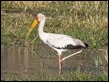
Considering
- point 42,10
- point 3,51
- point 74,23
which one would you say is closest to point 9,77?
point 3,51

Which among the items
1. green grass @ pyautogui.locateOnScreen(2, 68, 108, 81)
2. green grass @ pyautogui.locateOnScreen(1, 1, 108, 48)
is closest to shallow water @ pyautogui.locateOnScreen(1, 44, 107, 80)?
green grass @ pyautogui.locateOnScreen(2, 68, 108, 81)

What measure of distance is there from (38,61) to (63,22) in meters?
5.46

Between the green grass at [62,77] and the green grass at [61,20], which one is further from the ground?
the green grass at [61,20]

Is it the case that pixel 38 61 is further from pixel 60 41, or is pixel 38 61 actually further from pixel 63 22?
pixel 63 22

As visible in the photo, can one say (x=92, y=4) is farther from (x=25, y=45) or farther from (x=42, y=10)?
(x=25, y=45)

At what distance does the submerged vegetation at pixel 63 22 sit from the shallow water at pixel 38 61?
21 centimetres

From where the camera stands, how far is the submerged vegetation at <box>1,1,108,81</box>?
12.7 meters

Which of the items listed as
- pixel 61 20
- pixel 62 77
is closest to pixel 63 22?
pixel 61 20

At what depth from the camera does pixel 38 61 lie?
40.0 feet

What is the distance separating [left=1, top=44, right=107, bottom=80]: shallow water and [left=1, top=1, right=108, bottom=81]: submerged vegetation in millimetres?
214

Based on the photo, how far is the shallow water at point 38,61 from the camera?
1088 centimetres

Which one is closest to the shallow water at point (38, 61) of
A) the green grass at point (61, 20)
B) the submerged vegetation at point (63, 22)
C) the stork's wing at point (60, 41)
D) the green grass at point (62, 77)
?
the green grass at point (62, 77)

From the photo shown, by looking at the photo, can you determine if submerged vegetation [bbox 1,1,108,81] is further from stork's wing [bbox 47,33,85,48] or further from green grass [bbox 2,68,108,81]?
stork's wing [bbox 47,33,85,48]

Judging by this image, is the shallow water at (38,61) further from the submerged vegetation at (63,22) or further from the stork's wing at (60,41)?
the stork's wing at (60,41)
